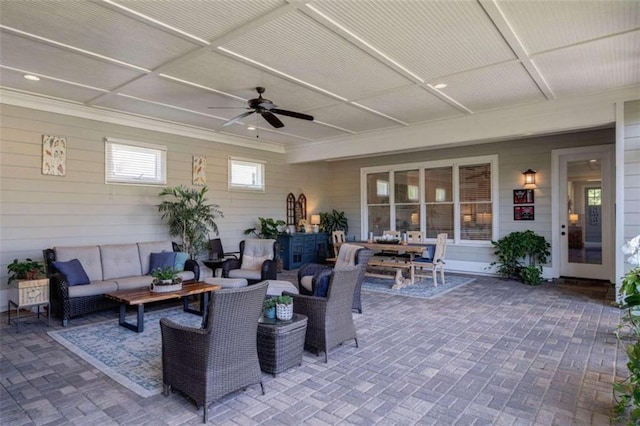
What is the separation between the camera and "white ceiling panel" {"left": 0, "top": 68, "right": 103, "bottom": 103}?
4.68 m

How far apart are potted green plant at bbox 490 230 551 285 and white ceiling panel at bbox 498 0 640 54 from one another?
14.3 ft

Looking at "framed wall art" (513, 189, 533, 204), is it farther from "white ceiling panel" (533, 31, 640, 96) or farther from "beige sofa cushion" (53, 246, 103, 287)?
"beige sofa cushion" (53, 246, 103, 287)

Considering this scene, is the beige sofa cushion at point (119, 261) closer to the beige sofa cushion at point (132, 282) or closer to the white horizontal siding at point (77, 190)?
the beige sofa cushion at point (132, 282)

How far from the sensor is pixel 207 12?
3.17m

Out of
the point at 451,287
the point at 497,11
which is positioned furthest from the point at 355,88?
the point at 451,287

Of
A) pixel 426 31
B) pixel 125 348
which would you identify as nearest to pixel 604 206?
pixel 426 31

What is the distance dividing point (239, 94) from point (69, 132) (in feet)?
9.32

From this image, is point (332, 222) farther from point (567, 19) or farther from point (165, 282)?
point (567, 19)

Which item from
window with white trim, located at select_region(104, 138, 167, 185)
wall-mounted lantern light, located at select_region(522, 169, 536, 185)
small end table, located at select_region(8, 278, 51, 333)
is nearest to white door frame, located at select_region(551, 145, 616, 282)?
wall-mounted lantern light, located at select_region(522, 169, 536, 185)

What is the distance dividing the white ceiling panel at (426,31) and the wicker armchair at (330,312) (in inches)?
90.0

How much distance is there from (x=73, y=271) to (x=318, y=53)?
4.22 meters

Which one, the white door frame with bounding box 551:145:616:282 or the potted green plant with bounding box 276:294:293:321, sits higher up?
the white door frame with bounding box 551:145:616:282

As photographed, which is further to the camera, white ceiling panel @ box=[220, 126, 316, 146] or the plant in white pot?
white ceiling panel @ box=[220, 126, 316, 146]

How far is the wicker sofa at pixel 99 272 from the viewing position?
15.6 feet
